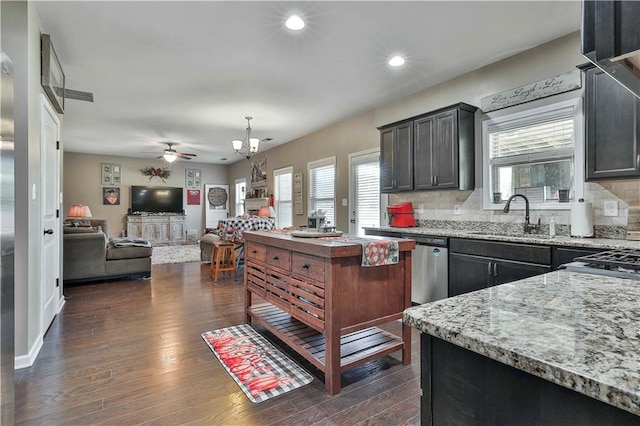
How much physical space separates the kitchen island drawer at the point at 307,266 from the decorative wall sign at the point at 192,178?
923 centimetres

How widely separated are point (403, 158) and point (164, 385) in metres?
3.44

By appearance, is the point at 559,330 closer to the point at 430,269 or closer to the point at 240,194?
the point at 430,269

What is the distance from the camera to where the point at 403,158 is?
13.8 ft

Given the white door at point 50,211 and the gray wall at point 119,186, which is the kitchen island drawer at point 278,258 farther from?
the gray wall at point 119,186

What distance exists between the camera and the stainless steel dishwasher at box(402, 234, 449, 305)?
3369mm

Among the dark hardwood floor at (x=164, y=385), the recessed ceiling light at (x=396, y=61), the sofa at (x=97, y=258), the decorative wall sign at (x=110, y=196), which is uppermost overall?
the recessed ceiling light at (x=396, y=61)

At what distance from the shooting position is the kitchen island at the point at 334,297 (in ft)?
6.91

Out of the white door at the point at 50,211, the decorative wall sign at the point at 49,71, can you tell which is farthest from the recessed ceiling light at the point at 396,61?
the white door at the point at 50,211

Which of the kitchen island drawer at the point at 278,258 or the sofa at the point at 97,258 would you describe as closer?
the kitchen island drawer at the point at 278,258

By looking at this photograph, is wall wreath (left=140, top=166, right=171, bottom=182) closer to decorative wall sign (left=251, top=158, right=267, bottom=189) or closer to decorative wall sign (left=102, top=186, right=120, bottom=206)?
decorative wall sign (left=102, top=186, right=120, bottom=206)

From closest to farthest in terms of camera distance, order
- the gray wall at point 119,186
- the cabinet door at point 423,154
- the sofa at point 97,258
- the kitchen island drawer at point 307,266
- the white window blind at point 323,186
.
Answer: the kitchen island drawer at point 307,266 → the cabinet door at point 423,154 → the sofa at point 97,258 → the white window blind at point 323,186 → the gray wall at point 119,186

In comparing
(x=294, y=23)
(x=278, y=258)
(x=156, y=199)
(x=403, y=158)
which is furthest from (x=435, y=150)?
(x=156, y=199)

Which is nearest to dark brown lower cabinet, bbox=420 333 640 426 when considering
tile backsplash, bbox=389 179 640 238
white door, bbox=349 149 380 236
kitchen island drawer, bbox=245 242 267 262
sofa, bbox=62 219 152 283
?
kitchen island drawer, bbox=245 242 267 262

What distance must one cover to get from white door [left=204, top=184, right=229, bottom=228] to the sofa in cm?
557
